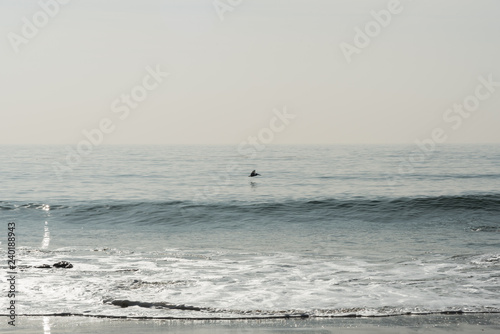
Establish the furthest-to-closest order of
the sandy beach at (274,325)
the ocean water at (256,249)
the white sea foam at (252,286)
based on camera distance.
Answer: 1. the ocean water at (256,249)
2. the white sea foam at (252,286)
3. the sandy beach at (274,325)

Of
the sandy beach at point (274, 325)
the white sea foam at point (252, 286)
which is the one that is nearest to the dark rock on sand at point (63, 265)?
the white sea foam at point (252, 286)

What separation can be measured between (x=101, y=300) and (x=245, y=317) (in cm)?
290

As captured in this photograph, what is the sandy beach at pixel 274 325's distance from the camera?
846 centimetres

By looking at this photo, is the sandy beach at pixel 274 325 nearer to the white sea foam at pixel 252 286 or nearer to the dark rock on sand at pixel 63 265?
the white sea foam at pixel 252 286

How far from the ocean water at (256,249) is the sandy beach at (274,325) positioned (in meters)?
0.39

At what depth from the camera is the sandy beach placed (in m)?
8.46

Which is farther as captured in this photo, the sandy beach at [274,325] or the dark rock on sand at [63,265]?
the dark rock on sand at [63,265]

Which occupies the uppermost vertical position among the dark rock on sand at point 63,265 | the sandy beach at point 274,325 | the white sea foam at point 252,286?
the dark rock on sand at point 63,265

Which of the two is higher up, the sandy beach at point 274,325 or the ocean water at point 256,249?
the ocean water at point 256,249

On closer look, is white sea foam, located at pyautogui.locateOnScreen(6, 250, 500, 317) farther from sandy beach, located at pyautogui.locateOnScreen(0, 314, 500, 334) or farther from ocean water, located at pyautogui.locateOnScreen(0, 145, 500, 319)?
sandy beach, located at pyautogui.locateOnScreen(0, 314, 500, 334)

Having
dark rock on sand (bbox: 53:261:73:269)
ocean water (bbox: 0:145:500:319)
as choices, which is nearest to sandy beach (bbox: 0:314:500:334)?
ocean water (bbox: 0:145:500:319)

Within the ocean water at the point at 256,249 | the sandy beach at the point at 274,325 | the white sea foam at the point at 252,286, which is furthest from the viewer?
the ocean water at the point at 256,249

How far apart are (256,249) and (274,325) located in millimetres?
7963

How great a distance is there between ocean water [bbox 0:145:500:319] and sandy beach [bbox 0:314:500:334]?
1.30 feet
